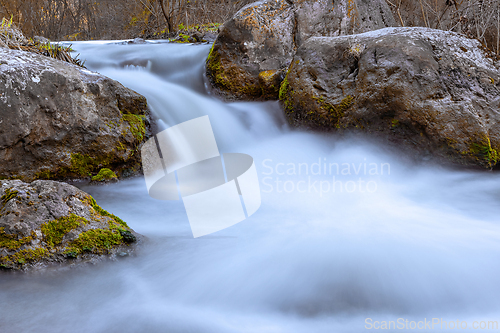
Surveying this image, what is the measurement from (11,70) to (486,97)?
200 inches

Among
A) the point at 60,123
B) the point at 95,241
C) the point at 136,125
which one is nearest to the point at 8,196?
the point at 95,241

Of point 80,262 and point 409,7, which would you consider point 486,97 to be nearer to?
point 80,262

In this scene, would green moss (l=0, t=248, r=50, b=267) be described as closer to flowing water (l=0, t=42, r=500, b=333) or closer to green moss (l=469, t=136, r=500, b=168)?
flowing water (l=0, t=42, r=500, b=333)

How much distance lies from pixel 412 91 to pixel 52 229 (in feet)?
12.5

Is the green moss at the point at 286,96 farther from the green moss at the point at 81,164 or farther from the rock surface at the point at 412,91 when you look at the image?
the green moss at the point at 81,164

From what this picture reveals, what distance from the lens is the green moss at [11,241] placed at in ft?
5.89

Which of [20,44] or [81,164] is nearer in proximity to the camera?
[81,164]

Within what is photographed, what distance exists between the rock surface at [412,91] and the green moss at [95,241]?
3.27m

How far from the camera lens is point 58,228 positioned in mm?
1947

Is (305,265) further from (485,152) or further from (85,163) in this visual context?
(485,152)

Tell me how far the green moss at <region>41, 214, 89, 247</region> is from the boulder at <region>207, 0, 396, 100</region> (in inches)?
167

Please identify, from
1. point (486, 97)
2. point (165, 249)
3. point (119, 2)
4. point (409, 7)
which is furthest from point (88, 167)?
point (119, 2)
